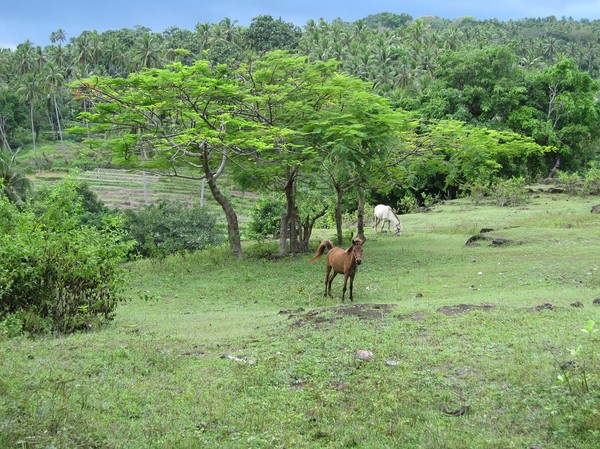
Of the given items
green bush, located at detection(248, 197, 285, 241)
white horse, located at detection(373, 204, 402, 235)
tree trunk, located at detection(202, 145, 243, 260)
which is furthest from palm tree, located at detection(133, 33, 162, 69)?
tree trunk, located at detection(202, 145, 243, 260)

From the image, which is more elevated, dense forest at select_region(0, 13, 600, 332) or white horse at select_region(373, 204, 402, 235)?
dense forest at select_region(0, 13, 600, 332)

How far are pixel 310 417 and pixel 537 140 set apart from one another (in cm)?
3434

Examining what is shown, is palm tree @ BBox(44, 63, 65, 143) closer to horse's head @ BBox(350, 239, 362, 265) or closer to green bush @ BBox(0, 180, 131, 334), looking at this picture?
green bush @ BBox(0, 180, 131, 334)

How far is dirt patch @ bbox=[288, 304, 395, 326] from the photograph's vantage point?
10.3 m

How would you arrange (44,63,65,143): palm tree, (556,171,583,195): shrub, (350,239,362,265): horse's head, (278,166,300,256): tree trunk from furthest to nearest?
(44,63,65,143): palm tree, (556,171,583,195): shrub, (278,166,300,256): tree trunk, (350,239,362,265): horse's head

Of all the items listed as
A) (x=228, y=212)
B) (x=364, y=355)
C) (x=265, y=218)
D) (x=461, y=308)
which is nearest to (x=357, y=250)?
(x=461, y=308)

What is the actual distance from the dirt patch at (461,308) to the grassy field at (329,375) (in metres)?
0.03

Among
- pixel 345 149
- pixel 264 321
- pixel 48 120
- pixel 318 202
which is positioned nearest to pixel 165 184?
pixel 48 120

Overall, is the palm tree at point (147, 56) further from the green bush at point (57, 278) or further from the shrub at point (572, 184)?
the green bush at point (57, 278)

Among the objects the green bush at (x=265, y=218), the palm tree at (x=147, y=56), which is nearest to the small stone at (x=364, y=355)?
the green bush at (x=265, y=218)

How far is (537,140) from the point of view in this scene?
37031 mm

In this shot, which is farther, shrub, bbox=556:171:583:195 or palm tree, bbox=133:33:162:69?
palm tree, bbox=133:33:162:69

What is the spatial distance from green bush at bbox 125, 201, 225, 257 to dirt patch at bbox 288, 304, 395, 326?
45.4 feet

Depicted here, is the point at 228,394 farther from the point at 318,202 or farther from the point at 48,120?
the point at 48,120
